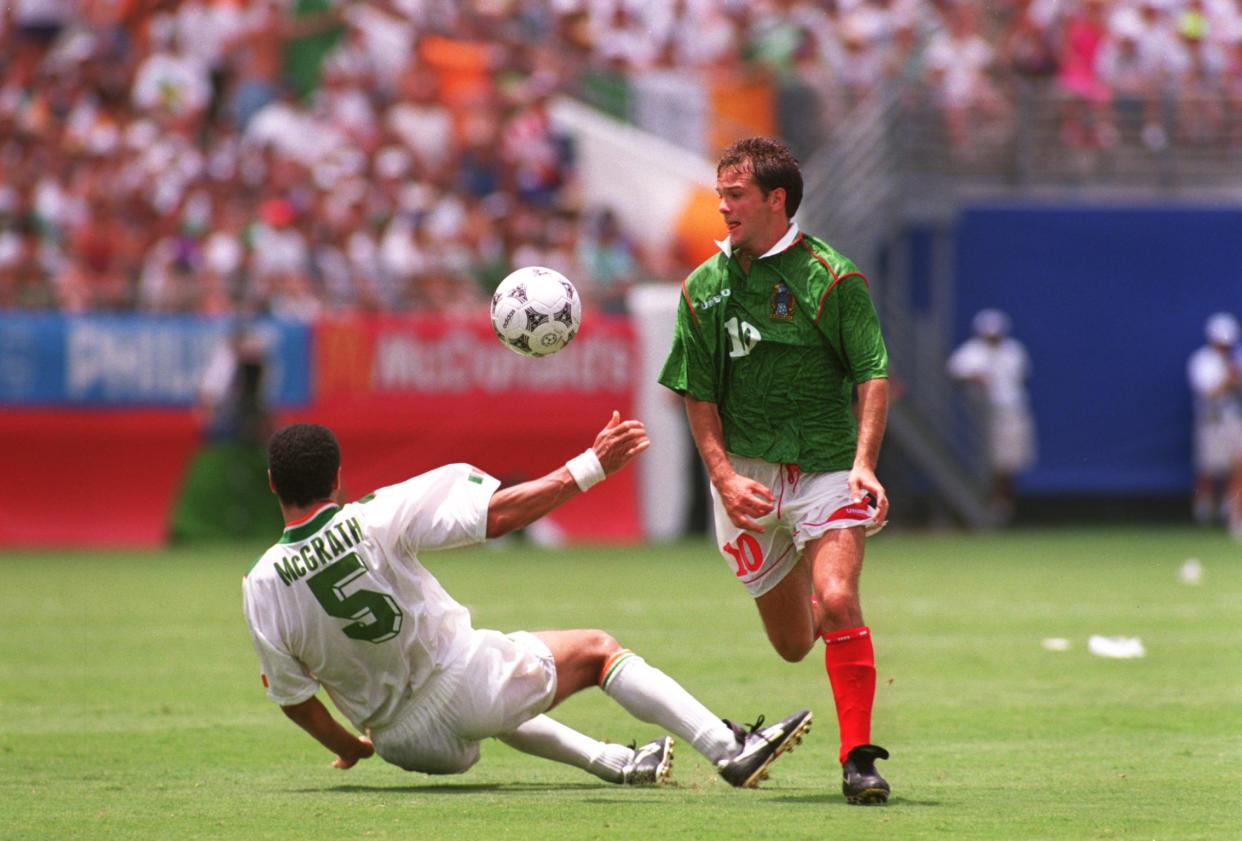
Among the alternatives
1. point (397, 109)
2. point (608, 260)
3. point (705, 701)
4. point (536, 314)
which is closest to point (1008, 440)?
point (608, 260)

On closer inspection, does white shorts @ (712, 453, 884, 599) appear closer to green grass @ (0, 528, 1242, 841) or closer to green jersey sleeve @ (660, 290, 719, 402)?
green jersey sleeve @ (660, 290, 719, 402)

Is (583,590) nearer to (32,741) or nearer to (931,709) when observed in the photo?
(931,709)

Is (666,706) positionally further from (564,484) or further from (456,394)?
(456,394)

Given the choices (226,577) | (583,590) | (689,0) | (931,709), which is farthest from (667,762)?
(689,0)

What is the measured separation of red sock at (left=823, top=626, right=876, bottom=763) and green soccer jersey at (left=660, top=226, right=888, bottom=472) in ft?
2.33

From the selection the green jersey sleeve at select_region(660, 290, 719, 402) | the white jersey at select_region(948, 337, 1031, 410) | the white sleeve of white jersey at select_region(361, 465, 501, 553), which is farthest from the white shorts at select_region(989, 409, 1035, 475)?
the white sleeve of white jersey at select_region(361, 465, 501, 553)

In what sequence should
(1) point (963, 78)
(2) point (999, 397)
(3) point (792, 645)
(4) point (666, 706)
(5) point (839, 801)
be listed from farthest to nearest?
(1) point (963, 78), (2) point (999, 397), (3) point (792, 645), (4) point (666, 706), (5) point (839, 801)

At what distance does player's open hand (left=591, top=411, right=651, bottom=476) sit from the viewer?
22.2 feet

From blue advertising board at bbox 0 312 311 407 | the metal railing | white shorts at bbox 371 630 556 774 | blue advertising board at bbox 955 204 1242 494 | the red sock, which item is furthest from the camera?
blue advertising board at bbox 955 204 1242 494

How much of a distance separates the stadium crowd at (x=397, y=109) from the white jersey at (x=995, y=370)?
99.0 inches

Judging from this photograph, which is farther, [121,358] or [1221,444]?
[1221,444]

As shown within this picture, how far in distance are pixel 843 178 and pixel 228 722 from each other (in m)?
15.3

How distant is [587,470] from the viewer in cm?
674

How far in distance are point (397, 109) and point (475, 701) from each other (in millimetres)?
16713
